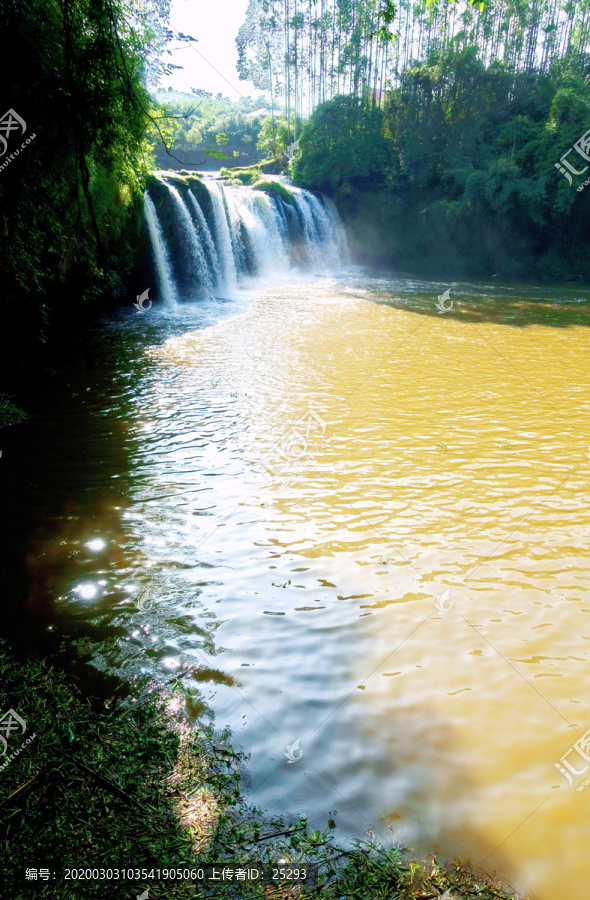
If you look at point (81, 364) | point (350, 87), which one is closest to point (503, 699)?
point (81, 364)

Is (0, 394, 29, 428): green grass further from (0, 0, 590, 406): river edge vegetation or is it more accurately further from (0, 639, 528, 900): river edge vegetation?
(0, 639, 528, 900): river edge vegetation

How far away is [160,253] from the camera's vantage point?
1694cm

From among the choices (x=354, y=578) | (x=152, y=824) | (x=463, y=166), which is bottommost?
(x=354, y=578)

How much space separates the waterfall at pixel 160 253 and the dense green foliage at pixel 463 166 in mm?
15955

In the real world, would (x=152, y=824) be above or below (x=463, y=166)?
below

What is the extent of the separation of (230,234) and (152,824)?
68.7 ft

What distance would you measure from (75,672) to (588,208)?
102 feet

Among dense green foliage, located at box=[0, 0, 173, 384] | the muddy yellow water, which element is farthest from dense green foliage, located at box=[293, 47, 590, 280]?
dense green foliage, located at box=[0, 0, 173, 384]

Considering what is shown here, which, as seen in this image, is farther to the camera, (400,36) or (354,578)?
(400,36)

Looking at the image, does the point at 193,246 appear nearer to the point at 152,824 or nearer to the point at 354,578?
the point at 354,578

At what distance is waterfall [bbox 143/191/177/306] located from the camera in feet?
55.0

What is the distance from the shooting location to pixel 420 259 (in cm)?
2962

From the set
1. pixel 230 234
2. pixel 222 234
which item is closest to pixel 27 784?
pixel 222 234

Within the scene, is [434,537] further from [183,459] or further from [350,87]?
[350,87]
